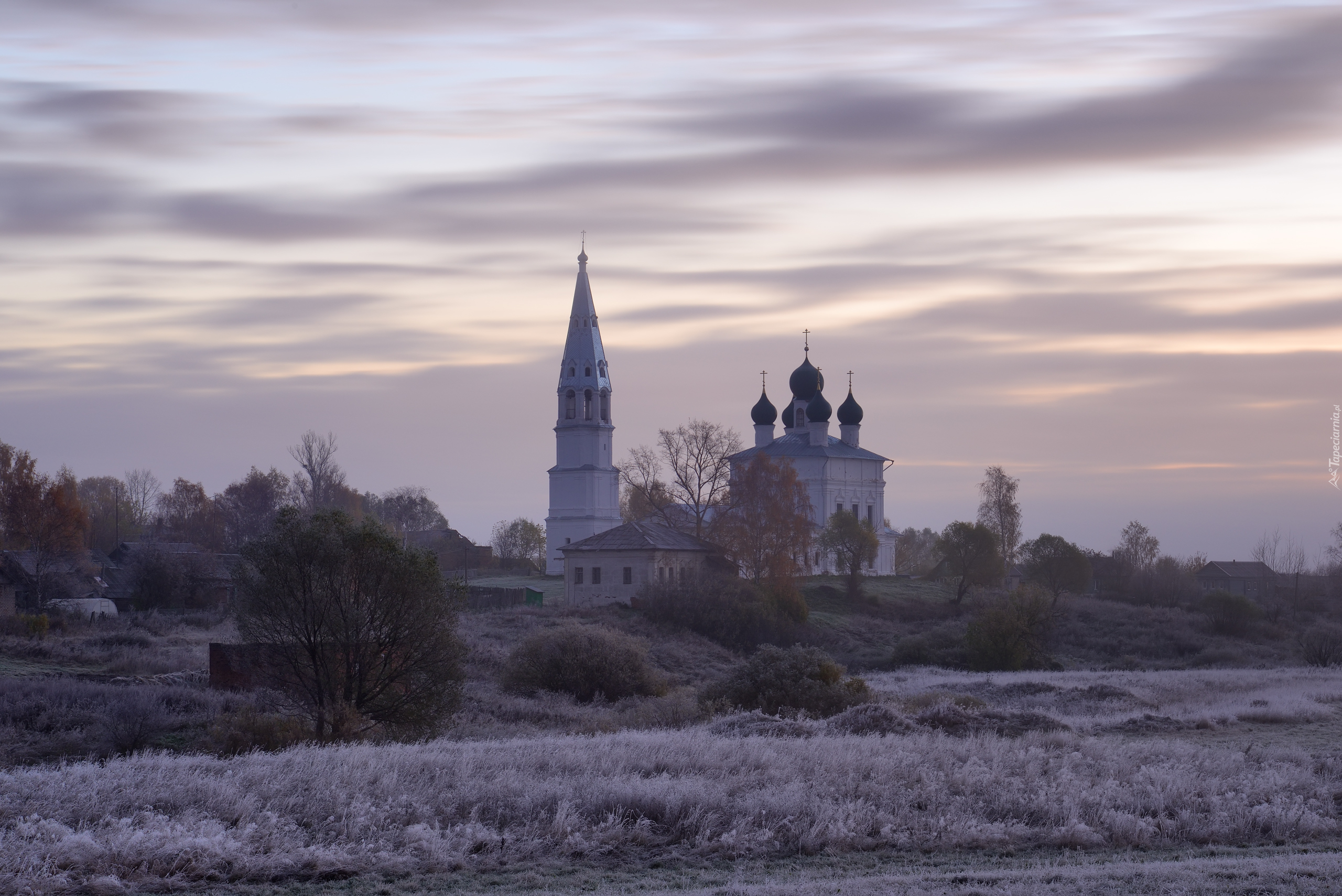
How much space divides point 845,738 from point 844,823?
4.94 metres

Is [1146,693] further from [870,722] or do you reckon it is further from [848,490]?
[848,490]

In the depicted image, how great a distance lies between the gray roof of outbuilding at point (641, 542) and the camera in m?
52.8

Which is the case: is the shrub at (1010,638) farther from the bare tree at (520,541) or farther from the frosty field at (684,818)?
the bare tree at (520,541)

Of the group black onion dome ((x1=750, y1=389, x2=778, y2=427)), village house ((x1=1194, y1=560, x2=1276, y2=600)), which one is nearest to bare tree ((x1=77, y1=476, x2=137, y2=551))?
black onion dome ((x1=750, y1=389, x2=778, y2=427))

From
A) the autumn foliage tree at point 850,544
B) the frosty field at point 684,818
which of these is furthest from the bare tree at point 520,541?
the frosty field at point 684,818

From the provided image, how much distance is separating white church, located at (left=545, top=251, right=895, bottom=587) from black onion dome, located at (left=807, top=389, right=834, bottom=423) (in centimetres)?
6

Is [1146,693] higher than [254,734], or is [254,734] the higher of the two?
[254,734]

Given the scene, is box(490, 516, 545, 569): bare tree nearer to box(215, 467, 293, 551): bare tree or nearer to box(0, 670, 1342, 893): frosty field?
box(215, 467, 293, 551): bare tree

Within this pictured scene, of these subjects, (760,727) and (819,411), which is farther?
(819,411)

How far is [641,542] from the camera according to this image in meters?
52.8

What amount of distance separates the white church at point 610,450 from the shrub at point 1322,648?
2920cm

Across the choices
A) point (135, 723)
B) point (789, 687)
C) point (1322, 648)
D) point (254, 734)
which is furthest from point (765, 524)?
point (254, 734)

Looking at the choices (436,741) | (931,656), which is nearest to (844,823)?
(436,741)

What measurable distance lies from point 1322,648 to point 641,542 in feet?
84.7
